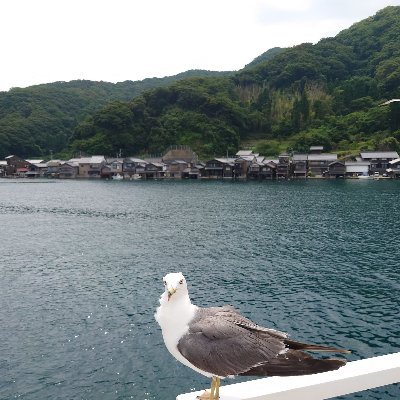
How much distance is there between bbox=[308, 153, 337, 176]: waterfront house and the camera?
112 meters

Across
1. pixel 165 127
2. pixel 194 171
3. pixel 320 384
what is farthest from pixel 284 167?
pixel 320 384

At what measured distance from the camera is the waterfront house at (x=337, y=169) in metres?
109

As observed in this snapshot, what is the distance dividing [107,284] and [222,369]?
23922 mm

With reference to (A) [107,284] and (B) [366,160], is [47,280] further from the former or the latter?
(B) [366,160]

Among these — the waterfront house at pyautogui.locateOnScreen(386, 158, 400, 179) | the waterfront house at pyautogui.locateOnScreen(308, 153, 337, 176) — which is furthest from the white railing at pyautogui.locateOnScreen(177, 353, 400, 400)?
the waterfront house at pyautogui.locateOnScreen(308, 153, 337, 176)

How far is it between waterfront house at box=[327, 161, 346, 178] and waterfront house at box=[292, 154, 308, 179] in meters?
7.39

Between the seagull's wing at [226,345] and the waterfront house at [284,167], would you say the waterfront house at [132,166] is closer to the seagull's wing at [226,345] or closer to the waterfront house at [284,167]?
the waterfront house at [284,167]

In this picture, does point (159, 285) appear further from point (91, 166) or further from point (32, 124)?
point (32, 124)

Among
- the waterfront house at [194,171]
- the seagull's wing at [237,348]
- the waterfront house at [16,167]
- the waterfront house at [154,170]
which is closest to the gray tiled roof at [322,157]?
the waterfront house at [194,171]

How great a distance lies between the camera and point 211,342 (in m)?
3.40

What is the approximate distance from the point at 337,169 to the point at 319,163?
6.11 m

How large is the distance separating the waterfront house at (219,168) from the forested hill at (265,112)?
15.9 m

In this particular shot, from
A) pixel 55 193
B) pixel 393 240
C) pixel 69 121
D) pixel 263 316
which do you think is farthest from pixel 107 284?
pixel 69 121

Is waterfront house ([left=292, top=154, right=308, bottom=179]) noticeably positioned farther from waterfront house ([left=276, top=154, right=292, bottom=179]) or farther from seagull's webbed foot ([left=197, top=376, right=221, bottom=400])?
seagull's webbed foot ([left=197, top=376, right=221, bottom=400])
